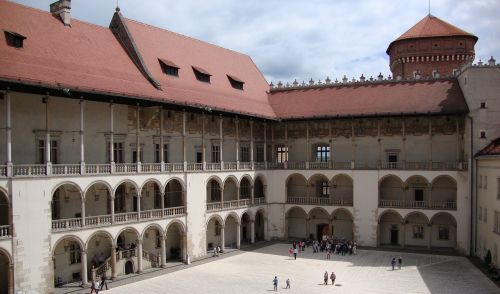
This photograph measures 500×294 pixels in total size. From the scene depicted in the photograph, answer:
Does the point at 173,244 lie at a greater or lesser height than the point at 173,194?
lesser

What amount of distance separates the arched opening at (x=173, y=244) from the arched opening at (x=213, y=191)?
3836mm

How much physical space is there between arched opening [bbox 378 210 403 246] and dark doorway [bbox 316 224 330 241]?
475 centimetres

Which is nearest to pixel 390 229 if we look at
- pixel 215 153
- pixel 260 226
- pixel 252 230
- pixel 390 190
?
pixel 390 190

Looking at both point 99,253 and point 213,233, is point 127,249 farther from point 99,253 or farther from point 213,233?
point 213,233

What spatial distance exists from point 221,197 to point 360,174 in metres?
11.8

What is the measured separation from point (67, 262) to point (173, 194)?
9.26 meters

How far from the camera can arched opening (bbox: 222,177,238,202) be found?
41.2 meters

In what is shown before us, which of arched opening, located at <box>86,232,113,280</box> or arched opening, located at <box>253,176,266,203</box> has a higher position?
arched opening, located at <box>253,176,266,203</box>

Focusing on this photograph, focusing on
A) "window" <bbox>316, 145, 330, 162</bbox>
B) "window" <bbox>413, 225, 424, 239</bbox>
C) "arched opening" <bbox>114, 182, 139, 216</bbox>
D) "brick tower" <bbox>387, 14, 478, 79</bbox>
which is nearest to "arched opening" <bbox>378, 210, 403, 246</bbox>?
"window" <bbox>413, 225, 424, 239</bbox>

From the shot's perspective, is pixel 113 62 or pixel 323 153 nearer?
pixel 113 62

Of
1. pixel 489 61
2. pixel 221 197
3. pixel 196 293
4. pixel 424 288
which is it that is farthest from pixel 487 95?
pixel 196 293

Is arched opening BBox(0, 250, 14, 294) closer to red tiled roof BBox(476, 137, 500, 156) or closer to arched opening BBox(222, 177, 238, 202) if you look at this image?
arched opening BBox(222, 177, 238, 202)

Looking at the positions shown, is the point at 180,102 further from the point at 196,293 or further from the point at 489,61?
the point at 489,61

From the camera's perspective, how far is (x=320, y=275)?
3192 centimetres
